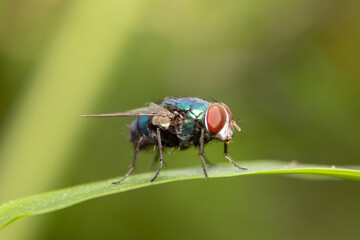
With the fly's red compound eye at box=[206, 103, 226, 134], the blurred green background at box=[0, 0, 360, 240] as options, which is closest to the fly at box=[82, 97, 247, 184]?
the fly's red compound eye at box=[206, 103, 226, 134]

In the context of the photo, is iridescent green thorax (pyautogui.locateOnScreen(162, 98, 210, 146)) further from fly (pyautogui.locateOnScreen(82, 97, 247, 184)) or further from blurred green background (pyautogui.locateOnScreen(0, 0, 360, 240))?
blurred green background (pyautogui.locateOnScreen(0, 0, 360, 240))

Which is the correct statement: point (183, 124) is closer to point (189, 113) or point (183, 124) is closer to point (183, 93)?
point (189, 113)

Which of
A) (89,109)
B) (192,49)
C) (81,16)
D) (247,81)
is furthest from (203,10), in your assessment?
(89,109)

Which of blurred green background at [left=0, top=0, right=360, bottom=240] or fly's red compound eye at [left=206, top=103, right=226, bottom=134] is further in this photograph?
blurred green background at [left=0, top=0, right=360, bottom=240]

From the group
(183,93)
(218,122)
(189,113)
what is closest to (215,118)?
(218,122)

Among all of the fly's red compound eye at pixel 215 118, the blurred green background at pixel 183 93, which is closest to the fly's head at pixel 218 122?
the fly's red compound eye at pixel 215 118
